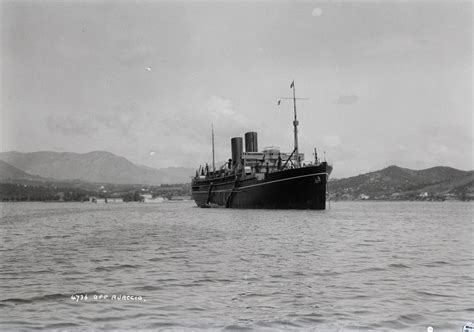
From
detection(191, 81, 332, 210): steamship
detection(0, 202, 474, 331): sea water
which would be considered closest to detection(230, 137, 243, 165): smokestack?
detection(191, 81, 332, 210): steamship

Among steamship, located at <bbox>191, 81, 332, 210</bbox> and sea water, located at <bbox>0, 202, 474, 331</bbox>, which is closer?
sea water, located at <bbox>0, 202, 474, 331</bbox>

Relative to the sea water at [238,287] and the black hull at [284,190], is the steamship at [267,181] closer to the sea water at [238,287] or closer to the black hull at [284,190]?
the black hull at [284,190]

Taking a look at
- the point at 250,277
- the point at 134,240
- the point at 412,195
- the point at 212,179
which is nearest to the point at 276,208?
the point at 212,179

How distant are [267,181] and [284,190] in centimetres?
226

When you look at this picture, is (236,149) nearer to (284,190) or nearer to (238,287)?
(284,190)

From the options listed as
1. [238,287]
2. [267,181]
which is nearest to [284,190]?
[267,181]

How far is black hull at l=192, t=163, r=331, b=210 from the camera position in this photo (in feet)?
134

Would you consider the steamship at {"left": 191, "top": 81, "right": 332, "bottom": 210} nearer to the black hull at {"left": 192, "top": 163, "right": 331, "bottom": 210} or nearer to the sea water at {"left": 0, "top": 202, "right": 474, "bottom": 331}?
the black hull at {"left": 192, "top": 163, "right": 331, "bottom": 210}

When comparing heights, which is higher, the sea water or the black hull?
the black hull

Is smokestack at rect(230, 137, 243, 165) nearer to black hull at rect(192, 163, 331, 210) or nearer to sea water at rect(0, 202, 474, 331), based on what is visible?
black hull at rect(192, 163, 331, 210)

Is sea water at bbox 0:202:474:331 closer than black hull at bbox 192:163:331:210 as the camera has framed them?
Yes

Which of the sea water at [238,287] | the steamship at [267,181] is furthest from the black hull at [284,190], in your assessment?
the sea water at [238,287]

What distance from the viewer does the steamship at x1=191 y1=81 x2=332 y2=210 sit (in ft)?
136

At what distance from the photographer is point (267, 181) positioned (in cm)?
4506
